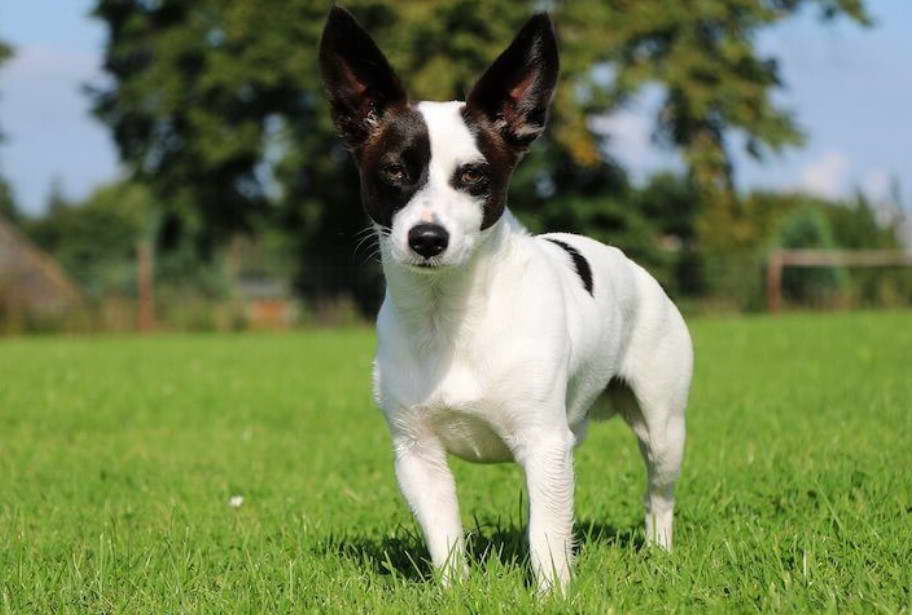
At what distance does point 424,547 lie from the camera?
5.00m

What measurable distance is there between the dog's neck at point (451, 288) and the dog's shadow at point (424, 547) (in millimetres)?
903

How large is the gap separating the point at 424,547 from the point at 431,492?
2.61 feet

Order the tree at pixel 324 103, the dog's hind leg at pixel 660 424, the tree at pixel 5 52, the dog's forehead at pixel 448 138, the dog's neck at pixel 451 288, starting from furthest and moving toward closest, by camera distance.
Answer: the tree at pixel 5 52 < the tree at pixel 324 103 < the dog's hind leg at pixel 660 424 < the dog's neck at pixel 451 288 < the dog's forehead at pixel 448 138

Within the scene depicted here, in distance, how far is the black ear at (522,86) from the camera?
4289 mm

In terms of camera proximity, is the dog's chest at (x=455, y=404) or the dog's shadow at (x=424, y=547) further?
the dog's shadow at (x=424, y=547)

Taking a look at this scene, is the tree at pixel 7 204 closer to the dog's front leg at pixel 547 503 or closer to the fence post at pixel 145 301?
the fence post at pixel 145 301

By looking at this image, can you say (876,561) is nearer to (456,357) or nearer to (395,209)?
(456,357)

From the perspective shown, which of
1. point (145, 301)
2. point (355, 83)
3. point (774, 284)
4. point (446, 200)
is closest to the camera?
point (446, 200)

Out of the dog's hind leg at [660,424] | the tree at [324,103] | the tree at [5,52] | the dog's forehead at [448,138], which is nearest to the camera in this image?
the dog's forehead at [448,138]

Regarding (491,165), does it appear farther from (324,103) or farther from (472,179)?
(324,103)

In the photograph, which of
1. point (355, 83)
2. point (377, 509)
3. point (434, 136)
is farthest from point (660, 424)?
point (355, 83)

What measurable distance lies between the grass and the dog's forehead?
1.42m

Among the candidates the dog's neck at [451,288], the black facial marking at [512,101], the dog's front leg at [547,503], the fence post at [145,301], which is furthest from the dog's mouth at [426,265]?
the fence post at [145,301]

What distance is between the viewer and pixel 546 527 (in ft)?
13.4
